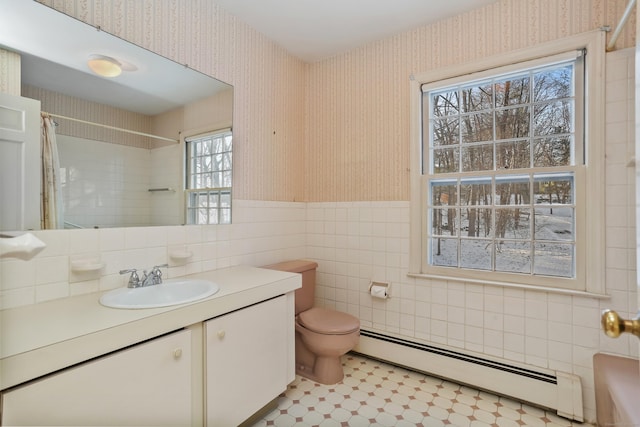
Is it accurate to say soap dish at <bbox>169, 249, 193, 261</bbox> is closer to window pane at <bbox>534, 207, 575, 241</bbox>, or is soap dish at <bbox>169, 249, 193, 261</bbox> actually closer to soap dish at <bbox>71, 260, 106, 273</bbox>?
soap dish at <bbox>71, 260, 106, 273</bbox>

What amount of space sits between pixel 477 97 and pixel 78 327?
8.17ft

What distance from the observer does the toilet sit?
1993 millimetres

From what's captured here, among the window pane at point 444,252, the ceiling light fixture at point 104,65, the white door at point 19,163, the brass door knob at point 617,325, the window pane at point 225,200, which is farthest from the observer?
the window pane at point 444,252

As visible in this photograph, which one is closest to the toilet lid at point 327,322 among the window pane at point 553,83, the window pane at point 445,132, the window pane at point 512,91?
the window pane at point 445,132

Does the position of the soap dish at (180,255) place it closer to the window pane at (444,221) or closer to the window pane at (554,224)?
the window pane at (444,221)

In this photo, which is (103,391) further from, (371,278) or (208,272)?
(371,278)

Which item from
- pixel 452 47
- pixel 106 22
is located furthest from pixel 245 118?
pixel 452 47

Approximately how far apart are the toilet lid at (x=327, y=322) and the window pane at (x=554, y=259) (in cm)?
121

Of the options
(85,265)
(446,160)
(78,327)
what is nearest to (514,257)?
(446,160)

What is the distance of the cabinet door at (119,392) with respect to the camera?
2.87ft

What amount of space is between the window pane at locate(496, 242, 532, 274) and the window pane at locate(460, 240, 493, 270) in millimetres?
59

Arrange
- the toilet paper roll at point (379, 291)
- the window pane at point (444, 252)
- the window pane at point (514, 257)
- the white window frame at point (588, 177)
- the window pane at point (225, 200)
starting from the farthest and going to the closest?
the toilet paper roll at point (379, 291) → the window pane at point (444, 252) → the window pane at point (225, 200) → the window pane at point (514, 257) → the white window frame at point (588, 177)

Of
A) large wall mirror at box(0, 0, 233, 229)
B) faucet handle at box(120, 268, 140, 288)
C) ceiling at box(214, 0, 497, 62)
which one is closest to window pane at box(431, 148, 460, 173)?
ceiling at box(214, 0, 497, 62)

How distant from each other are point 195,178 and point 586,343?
2475 millimetres
